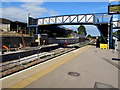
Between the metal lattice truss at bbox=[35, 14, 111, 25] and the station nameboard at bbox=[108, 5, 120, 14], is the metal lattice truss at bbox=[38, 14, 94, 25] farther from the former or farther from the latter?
the station nameboard at bbox=[108, 5, 120, 14]

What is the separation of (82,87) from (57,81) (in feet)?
5.34

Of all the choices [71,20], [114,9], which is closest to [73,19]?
[71,20]

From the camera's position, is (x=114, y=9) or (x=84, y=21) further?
(x=84, y=21)

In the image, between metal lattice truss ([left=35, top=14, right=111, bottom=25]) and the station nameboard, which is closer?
the station nameboard

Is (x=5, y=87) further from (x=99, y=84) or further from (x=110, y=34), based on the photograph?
(x=110, y=34)

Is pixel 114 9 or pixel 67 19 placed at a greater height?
pixel 114 9

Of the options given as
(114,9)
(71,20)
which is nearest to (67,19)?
(71,20)

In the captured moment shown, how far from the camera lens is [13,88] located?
5609mm

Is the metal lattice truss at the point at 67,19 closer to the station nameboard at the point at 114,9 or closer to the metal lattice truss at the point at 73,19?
the metal lattice truss at the point at 73,19

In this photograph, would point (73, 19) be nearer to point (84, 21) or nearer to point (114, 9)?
point (84, 21)

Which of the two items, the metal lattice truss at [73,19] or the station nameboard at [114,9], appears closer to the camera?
the station nameboard at [114,9]

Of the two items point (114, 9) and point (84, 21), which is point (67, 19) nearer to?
point (84, 21)

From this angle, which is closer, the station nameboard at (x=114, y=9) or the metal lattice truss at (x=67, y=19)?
the station nameboard at (x=114, y=9)

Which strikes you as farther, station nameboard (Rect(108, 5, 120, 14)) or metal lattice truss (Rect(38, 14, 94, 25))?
metal lattice truss (Rect(38, 14, 94, 25))
